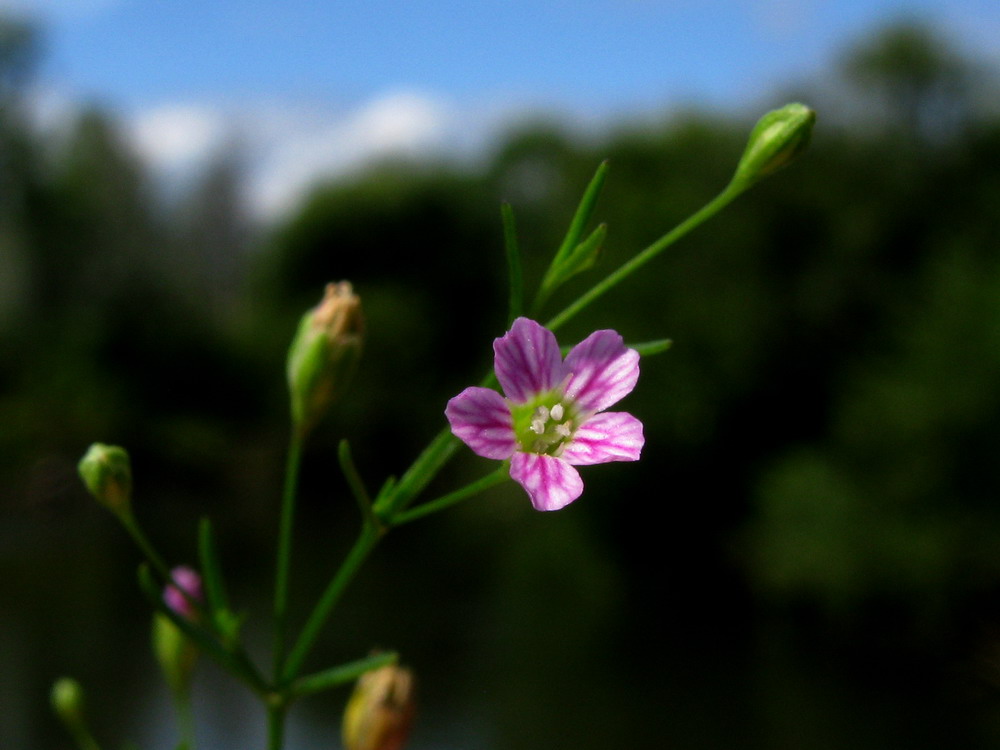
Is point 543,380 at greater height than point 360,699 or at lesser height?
greater

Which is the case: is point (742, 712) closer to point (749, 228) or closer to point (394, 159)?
point (749, 228)

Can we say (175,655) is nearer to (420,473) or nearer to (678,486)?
(420,473)

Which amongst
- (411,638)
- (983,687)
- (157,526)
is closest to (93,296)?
(157,526)

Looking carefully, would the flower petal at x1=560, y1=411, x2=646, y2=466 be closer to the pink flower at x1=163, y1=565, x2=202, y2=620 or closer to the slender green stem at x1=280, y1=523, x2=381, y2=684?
the slender green stem at x1=280, y1=523, x2=381, y2=684

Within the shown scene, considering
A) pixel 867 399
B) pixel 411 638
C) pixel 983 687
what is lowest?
pixel 983 687

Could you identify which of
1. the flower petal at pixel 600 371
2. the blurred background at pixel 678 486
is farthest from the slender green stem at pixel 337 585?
the blurred background at pixel 678 486

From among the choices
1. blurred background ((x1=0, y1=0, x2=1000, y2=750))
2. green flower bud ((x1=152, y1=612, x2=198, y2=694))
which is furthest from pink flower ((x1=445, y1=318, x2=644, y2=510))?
blurred background ((x1=0, y1=0, x2=1000, y2=750))

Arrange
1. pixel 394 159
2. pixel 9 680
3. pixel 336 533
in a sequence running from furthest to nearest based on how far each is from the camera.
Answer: pixel 394 159
pixel 336 533
pixel 9 680
